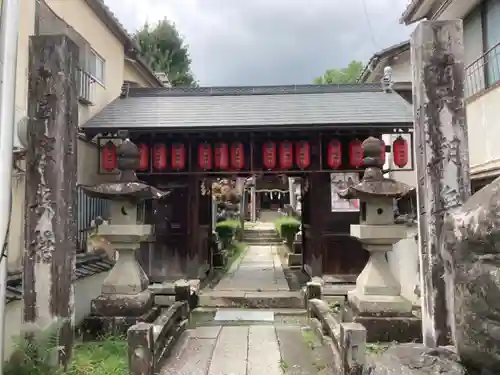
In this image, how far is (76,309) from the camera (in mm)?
7211

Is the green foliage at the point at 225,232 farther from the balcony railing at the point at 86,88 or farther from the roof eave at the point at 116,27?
the balcony railing at the point at 86,88

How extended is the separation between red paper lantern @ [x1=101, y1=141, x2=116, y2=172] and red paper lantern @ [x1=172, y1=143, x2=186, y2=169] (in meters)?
1.56

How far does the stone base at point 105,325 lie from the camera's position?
6.76 meters

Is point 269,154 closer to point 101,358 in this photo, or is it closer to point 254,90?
point 254,90

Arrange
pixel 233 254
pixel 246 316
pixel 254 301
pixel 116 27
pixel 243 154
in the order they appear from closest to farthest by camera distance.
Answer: pixel 246 316 < pixel 254 301 < pixel 243 154 < pixel 116 27 < pixel 233 254

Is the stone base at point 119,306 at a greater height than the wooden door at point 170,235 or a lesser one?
lesser

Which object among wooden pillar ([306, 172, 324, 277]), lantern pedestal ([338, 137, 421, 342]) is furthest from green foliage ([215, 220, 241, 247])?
lantern pedestal ([338, 137, 421, 342])

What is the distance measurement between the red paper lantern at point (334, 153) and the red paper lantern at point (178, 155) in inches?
157

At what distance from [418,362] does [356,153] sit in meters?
9.33

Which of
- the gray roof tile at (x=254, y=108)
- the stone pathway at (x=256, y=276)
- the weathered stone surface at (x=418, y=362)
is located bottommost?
the stone pathway at (x=256, y=276)

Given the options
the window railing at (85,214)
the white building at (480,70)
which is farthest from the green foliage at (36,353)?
the white building at (480,70)

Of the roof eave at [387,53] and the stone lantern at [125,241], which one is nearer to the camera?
the stone lantern at [125,241]

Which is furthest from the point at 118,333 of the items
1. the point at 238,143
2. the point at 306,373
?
the point at 238,143

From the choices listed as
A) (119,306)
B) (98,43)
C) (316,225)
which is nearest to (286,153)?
(316,225)
